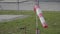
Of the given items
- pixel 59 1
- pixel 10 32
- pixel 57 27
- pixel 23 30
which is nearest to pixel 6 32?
pixel 10 32

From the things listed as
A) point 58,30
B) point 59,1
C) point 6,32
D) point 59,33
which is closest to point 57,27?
point 58,30

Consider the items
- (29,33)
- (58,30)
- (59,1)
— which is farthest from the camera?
(59,1)

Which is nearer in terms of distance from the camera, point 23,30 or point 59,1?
point 23,30

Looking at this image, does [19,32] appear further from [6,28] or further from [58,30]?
[58,30]

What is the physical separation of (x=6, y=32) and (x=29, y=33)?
936 millimetres

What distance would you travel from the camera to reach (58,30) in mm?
8969

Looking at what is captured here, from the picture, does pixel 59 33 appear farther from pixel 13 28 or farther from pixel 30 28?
pixel 13 28

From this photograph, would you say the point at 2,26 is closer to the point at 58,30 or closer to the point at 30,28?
the point at 30,28

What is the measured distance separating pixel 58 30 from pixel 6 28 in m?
2.20

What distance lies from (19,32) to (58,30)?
5.65ft

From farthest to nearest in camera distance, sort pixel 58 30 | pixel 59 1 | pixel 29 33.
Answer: pixel 59 1 → pixel 58 30 → pixel 29 33

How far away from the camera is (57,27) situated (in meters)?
9.52

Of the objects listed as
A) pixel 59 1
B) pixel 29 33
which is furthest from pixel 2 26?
pixel 59 1

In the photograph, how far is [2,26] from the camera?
9.45 metres
